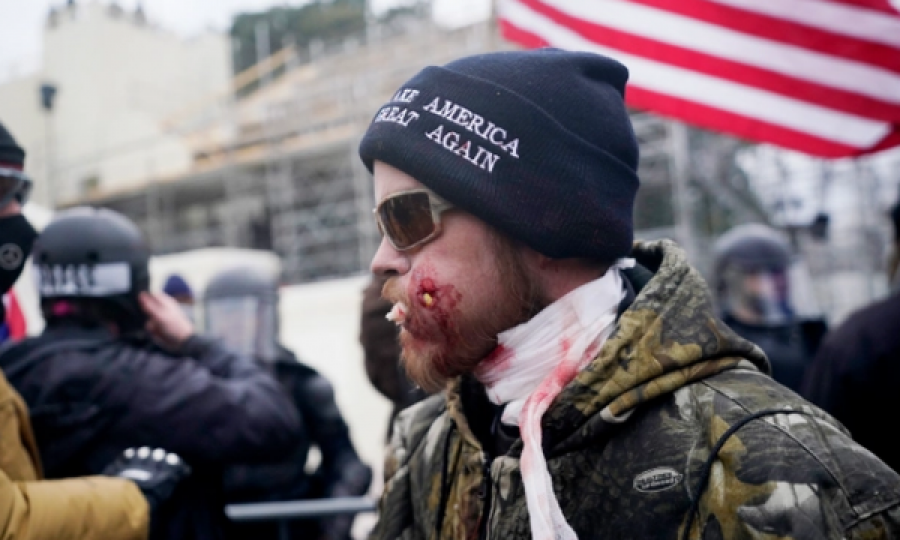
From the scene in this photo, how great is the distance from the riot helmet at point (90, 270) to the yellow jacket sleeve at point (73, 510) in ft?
2.50

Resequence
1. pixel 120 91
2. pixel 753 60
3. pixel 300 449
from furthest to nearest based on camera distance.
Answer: pixel 120 91 → pixel 300 449 → pixel 753 60

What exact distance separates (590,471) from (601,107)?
752 mm

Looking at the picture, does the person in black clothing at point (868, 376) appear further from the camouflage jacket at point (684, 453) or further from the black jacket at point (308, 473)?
the black jacket at point (308, 473)

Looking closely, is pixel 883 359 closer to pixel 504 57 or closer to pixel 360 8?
pixel 504 57

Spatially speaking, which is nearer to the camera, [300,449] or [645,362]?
[645,362]

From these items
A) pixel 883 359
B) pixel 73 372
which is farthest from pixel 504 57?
pixel 883 359

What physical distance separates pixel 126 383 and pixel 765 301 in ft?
12.8

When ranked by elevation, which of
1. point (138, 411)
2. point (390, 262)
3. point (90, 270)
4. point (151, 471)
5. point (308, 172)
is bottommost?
point (308, 172)

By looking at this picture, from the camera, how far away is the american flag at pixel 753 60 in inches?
142

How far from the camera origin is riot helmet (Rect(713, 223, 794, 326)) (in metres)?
5.03

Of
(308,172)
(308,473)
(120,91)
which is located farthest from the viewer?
(120,91)

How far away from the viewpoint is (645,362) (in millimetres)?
1502

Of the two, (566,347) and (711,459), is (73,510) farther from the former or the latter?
(711,459)

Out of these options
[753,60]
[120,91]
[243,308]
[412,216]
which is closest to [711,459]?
[412,216]
